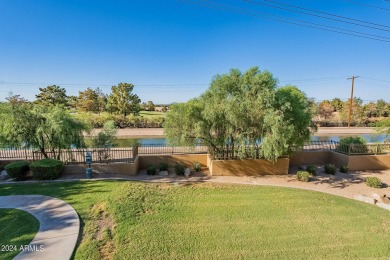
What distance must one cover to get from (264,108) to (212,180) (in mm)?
4536

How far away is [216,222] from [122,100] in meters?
36.6

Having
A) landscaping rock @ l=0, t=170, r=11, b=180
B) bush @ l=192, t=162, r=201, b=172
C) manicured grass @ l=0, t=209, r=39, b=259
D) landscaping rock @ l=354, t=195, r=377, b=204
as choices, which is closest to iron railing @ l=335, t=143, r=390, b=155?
landscaping rock @ l=354, t=195, r=377, b=204

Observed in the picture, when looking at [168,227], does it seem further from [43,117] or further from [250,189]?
[43,117]

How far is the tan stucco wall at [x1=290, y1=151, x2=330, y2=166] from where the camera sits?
48.1 feet

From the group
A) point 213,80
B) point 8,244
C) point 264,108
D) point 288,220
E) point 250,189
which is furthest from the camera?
point 213,80

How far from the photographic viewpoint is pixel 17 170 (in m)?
9.86

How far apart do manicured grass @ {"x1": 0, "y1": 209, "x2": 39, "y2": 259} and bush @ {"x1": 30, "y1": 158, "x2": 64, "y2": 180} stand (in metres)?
3.03

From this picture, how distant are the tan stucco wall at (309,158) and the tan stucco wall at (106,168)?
34.5ft

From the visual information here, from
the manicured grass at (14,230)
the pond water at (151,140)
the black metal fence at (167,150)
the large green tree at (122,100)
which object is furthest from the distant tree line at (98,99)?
the manicured grass at (14,230)

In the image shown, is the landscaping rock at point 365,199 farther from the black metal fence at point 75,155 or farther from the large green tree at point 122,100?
the large green tree at point 122,100

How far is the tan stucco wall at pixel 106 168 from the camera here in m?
11.0

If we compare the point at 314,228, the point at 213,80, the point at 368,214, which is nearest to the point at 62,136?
the point at 213,80

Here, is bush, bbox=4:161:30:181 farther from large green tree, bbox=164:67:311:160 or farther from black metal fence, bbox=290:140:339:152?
black metal fence, bbox=290:140:339:152

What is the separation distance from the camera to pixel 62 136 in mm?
11016
